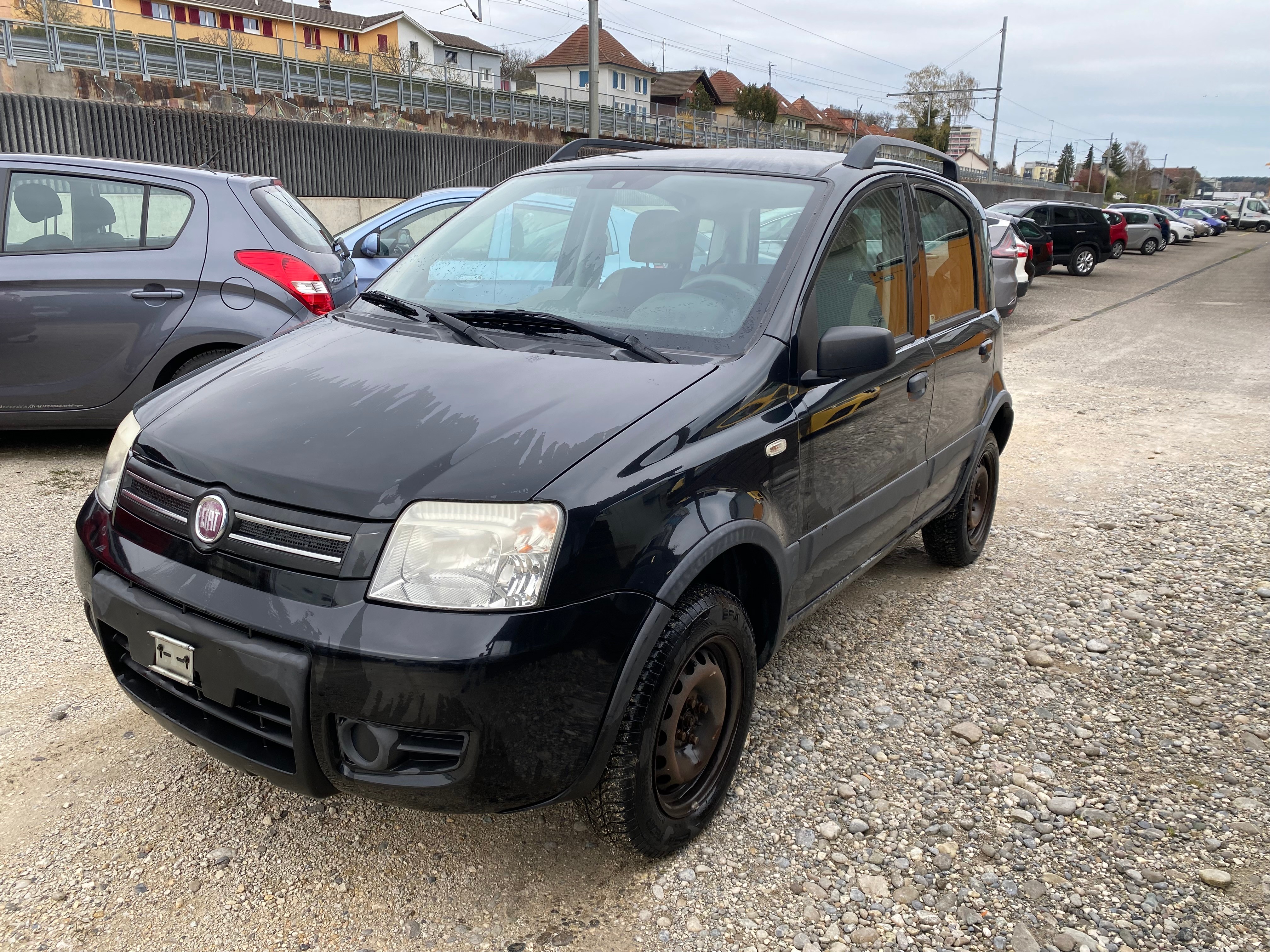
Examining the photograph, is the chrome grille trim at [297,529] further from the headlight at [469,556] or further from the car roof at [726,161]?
the car roof at [726,161]

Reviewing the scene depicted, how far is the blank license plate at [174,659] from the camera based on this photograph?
2.15 metres

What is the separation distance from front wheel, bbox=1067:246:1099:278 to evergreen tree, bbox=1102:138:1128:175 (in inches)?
4681

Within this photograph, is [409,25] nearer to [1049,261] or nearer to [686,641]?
[1049,261]

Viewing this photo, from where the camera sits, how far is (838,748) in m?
3.13

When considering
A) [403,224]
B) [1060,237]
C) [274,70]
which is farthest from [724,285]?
[274,70]

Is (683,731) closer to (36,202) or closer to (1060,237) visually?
(36,202)

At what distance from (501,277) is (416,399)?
0.97 meters

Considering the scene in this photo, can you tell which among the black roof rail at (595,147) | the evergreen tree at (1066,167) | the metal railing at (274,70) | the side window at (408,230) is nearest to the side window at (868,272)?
the black roof rail at (595,147)

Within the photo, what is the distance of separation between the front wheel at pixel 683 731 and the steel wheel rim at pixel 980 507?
2.33 metres

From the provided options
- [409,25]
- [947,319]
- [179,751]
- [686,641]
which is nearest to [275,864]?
[179,751]

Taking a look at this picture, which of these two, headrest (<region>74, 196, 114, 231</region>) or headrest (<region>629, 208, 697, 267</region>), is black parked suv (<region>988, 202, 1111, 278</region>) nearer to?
headrest (<region>74, 196, 114, 231</region>)

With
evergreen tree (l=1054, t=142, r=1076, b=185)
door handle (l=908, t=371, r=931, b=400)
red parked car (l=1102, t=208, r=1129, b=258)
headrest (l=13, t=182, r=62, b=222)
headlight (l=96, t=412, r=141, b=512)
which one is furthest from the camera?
evergreen tree (l=1054, t=142, r=1076, b=185)

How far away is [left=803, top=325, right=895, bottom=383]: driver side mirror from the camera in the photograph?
9.02ft

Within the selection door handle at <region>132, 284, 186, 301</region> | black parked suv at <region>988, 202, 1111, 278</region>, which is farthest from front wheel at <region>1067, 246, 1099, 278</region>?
door handle at <region>132, 284, 186, 301</region>
